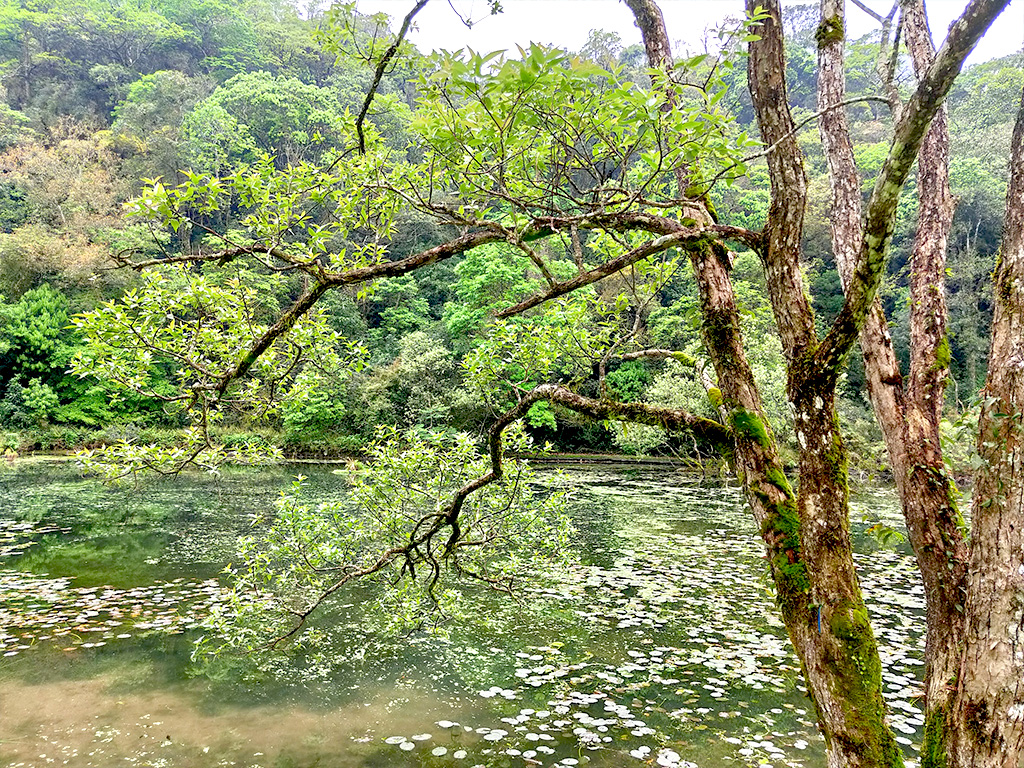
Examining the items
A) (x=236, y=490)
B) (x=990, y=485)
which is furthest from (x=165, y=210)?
(x=236, y=490)

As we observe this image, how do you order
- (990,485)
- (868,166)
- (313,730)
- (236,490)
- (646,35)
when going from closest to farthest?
(990,485)
(646,35)
(313,730)
(236,490)
(868,166)

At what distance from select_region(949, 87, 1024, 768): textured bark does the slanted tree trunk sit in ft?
0.43

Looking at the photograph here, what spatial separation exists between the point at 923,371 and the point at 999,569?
153cm

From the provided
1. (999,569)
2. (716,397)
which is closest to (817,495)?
(999,569)

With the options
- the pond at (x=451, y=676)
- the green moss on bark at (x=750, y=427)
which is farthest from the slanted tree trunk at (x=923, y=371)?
the pond at (x=451, y=676)

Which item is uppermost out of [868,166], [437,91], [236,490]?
[868,166]

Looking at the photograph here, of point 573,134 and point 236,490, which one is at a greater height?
point 573,134

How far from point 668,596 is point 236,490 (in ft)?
48.1

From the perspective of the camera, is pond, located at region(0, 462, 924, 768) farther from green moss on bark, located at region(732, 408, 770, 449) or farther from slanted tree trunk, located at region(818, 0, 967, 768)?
green moss on bark, located at region(732, 408, 770, 449)

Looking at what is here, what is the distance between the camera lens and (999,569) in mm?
1772

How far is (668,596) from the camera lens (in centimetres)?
894

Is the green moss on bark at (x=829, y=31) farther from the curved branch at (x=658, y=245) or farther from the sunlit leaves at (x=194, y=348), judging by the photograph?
the sunlit leaves at (x=194, y=348)

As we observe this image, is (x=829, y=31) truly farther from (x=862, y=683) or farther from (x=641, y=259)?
(x=862, y=683)

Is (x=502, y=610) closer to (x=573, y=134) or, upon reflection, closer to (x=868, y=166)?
(x=573, y=134)
